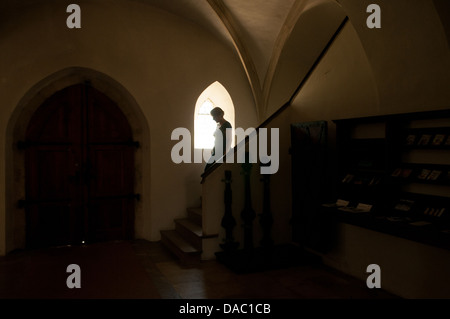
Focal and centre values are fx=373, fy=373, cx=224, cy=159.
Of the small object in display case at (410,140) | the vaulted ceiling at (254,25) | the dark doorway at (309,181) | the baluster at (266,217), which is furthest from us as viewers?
the vaulted ceiling at (254,25)

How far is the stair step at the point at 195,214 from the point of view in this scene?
5.90 meters

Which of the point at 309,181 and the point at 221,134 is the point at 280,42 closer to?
the point at 221,134

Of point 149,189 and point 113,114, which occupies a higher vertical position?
point 113,114

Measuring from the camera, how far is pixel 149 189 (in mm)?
6316

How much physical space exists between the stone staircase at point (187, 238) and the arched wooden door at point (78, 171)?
92 centimetres

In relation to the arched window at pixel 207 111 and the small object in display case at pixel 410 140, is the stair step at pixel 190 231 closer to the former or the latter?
the arched window at pixel 207 111

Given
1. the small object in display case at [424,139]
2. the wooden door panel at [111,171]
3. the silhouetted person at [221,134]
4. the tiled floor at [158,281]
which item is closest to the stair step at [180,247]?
the tiled floor at [158,281]

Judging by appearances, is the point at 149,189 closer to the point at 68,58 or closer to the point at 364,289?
the point at 68,58

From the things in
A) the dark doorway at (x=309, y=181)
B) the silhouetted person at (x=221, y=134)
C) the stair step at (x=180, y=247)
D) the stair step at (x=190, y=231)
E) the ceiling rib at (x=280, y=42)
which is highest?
the ceiling rib at (x=280, y=42)

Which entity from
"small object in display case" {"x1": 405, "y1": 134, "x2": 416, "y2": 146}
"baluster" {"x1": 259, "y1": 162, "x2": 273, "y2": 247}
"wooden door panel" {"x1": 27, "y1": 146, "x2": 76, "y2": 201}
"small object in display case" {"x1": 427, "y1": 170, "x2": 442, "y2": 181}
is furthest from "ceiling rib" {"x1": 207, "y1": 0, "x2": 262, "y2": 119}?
"small object in display case" {"x1": 427, "y1": 170, "x2": 442, "y2": 181}

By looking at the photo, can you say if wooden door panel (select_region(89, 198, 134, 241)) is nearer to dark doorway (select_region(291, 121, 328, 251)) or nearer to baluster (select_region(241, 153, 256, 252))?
baluster (select_region(241, 153, 256, 252))
